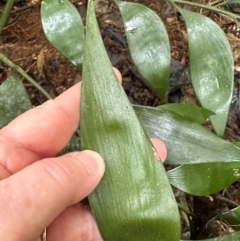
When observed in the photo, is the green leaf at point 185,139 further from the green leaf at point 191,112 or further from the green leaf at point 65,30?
the green leaf at point 65,30

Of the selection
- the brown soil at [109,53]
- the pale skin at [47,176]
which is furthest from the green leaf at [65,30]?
the brown soil at [109,53]

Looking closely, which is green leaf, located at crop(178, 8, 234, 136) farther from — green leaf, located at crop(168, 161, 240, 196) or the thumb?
the thumb

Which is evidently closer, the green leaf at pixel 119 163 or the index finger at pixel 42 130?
the green leaf at pixel 119 163

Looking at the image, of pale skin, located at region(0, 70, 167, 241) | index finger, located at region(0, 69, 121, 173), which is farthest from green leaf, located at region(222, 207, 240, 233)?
index finger, located at region(0, 69, 121, 173)

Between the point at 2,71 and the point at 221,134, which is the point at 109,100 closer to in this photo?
the point at 221,134

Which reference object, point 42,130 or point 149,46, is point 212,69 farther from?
point 42,130

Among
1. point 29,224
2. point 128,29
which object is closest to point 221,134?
point 128,29

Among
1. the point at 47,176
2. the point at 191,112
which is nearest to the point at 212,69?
the point at 191,112
